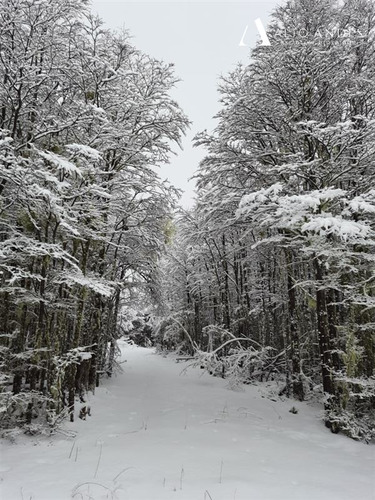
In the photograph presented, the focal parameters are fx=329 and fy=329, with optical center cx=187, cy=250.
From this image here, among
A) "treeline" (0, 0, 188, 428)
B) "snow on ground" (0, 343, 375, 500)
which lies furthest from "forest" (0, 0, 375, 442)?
"snow on ground" (0, 343, 375, 500)

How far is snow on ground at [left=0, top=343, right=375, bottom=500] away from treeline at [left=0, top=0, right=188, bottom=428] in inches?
39.6

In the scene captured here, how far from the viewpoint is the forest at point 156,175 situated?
6.27 m

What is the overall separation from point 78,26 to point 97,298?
7.21 metres

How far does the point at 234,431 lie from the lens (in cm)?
711

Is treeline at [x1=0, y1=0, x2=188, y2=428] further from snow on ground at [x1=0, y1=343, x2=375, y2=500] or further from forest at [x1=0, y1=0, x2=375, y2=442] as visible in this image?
snow on ground at [x1=0, y1=343, x2=375, y2=500]

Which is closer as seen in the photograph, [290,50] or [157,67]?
[290,50]

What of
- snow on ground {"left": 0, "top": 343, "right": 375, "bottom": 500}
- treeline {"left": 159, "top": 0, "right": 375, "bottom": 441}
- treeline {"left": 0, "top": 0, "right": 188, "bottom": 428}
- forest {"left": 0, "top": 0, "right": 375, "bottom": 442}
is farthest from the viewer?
treeline {"left": 159, "top": 0, "right": 375, "bottom": 441}

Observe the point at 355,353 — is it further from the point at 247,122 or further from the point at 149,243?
the point at 149,243

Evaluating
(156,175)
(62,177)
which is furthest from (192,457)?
(156,175)

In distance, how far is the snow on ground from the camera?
443cm

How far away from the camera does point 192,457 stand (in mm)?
5648

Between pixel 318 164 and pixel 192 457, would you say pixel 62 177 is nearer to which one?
pixel 318 164

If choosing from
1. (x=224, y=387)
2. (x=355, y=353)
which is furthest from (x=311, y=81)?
(x=224, y=387)

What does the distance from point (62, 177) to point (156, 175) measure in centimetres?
373
